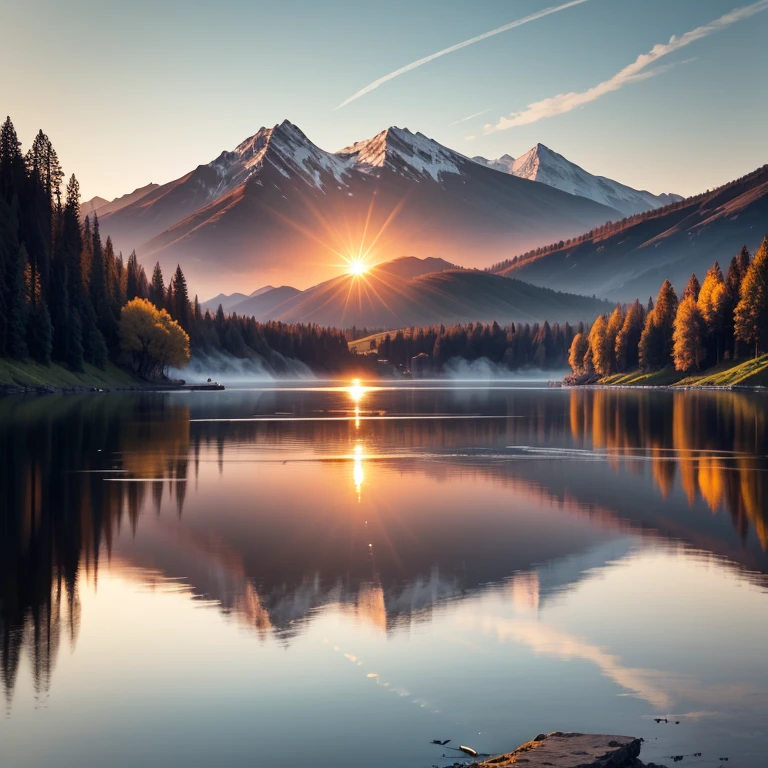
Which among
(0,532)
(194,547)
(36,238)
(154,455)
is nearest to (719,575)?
(194,547)

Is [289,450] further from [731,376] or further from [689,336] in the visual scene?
[689,336]

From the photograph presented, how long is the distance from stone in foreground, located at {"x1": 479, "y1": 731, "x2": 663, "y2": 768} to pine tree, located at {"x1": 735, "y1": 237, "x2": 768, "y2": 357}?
6527 inches

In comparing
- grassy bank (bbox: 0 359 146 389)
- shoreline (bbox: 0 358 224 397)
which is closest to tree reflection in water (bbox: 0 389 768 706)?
shoreline (bbox: 0 358 224 397)

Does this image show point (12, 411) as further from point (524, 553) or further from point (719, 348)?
point (719, 348)

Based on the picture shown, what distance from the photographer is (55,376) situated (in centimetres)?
17088

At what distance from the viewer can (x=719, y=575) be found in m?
26.5

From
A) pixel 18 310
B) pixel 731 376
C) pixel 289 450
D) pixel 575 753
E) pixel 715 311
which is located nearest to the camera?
pixel 575 753

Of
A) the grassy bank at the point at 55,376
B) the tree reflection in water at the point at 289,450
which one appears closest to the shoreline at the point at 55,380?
the grassy bank at the point at 55,376

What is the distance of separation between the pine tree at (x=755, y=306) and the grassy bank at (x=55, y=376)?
113 metres

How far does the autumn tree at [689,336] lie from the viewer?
186250mm

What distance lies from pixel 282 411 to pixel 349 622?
9954cm

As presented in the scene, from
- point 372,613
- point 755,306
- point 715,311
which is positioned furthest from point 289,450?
point 715,311

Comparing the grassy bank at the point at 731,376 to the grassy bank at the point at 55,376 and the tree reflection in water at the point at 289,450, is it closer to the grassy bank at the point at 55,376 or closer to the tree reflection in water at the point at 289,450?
the tree reflection in water at the point at 289,450

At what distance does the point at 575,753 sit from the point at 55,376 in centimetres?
16783
